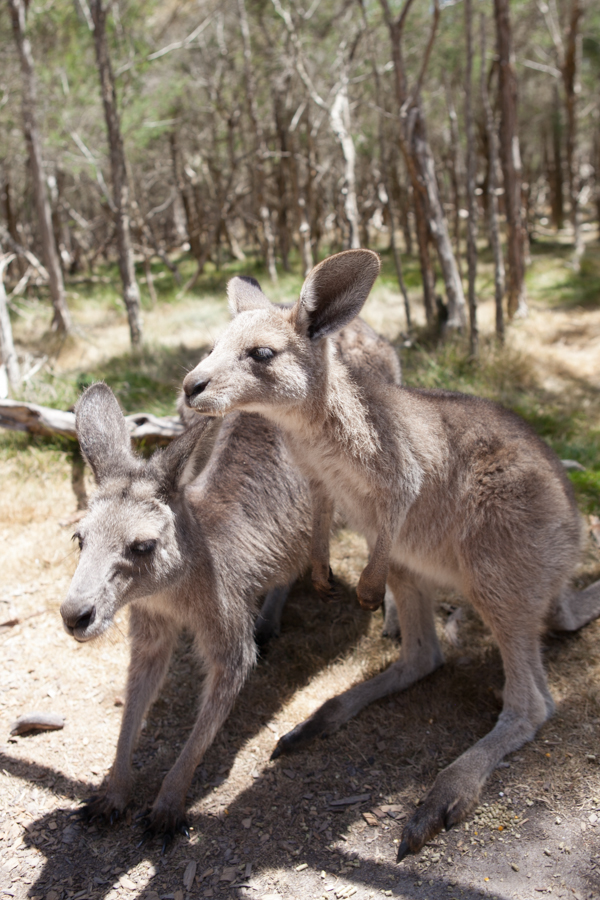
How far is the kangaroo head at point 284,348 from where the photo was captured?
7.68 ft

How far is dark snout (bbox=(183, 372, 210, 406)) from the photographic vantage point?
7.48 ft

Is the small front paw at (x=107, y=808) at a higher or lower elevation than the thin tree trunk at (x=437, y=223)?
lower

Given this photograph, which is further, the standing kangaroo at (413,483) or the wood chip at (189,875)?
the standing kangaroo at (413,483)

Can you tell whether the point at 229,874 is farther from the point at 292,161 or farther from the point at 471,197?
the point at 292,161

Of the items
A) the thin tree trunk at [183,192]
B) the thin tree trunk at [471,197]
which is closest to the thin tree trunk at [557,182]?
the thin tree trunk at [183,192]

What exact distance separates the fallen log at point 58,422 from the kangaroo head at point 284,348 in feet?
7.55

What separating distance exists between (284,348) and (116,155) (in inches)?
233

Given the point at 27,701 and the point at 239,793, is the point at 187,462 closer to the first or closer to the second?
the point at 239,793

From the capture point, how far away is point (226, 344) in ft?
8.21

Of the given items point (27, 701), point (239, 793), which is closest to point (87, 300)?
point (27, 701)

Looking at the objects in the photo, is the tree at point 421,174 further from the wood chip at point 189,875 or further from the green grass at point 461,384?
the wood chip at point 189,875

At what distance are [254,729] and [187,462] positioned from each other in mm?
1346

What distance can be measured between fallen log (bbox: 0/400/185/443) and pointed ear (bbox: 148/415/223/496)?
2.21 m

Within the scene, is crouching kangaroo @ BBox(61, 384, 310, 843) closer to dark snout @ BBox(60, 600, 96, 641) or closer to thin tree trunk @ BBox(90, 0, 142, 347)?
dark snout @ BBox(60, 600, 96, 641)
